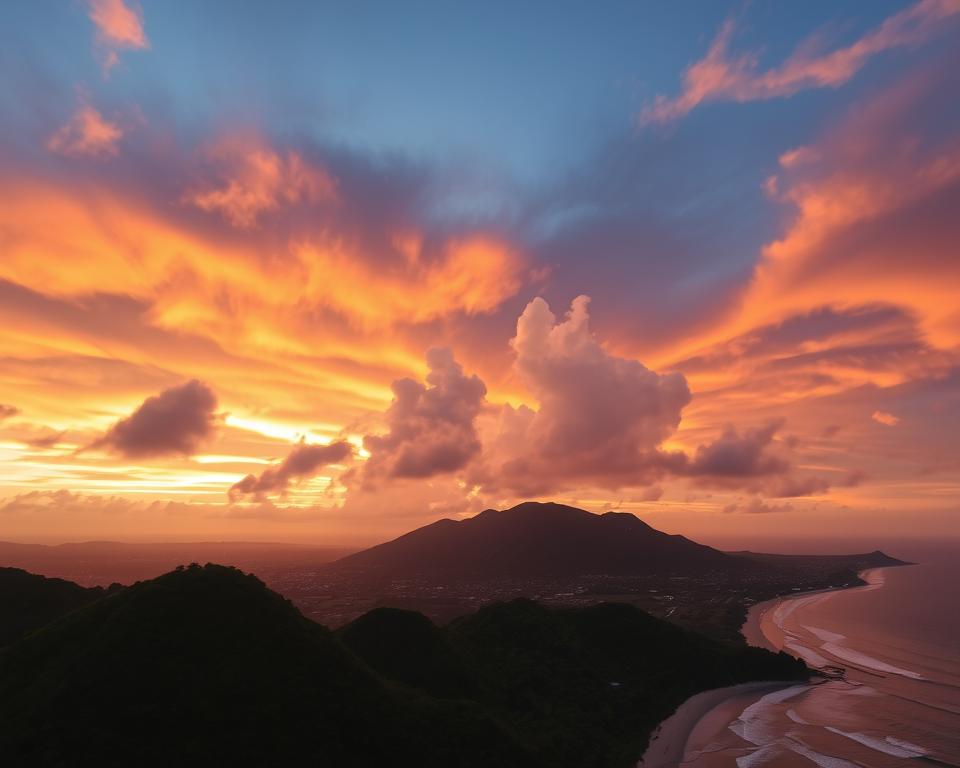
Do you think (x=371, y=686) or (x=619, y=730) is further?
(x=619, y=730)

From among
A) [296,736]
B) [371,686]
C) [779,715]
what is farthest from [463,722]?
[779,715]

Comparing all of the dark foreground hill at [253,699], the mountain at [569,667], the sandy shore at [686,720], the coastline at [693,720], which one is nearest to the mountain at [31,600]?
the dark foreground hill at [253,699]

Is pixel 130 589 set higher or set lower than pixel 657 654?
higher

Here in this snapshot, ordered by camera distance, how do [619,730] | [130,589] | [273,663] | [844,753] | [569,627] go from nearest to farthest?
[273,663] → [130,589] → [844,753] → [619,730] → [569,627]

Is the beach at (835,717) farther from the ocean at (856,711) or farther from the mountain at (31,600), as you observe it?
the mountain at (31,600)

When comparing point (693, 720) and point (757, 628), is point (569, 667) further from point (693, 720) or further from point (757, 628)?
point (757, 628)

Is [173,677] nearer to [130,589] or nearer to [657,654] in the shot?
[130,589]
